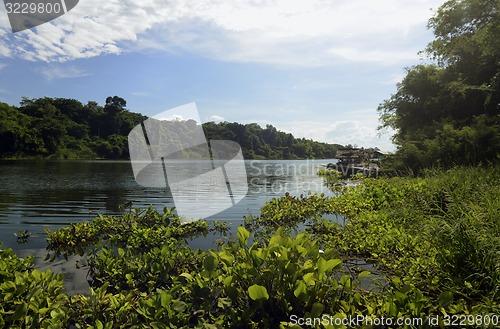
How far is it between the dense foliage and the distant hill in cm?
5729

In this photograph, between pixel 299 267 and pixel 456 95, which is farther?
pixel 456 95

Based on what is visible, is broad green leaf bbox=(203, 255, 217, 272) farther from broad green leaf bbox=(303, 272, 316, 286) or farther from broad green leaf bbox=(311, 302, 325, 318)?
broad green leaf bbox=(311, 302, 325, 318)

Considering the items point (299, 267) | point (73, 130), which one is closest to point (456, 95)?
→ point (299, 267)

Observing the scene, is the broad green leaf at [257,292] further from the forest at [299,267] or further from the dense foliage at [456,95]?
the dense foliage at [456,95]

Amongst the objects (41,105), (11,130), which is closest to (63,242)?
(11,130)

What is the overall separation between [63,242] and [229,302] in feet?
23.8

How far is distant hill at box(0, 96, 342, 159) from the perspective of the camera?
80000mm

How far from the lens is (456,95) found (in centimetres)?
2578

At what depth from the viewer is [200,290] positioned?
13.7 ft

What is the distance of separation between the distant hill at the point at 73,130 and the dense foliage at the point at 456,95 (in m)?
57.3

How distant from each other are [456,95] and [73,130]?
119m

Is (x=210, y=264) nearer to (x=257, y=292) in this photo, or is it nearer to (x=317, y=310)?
(x=257, y=292)

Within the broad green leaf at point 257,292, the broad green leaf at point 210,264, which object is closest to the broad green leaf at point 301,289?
the broad green leaf at point 257,292

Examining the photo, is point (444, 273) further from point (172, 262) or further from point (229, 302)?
point (172, 262)
